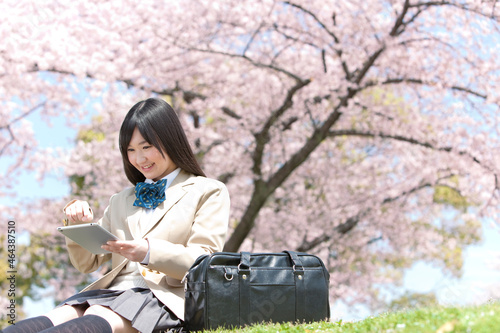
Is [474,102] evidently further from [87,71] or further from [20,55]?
[20,55]

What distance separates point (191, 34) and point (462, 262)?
40.8 feet

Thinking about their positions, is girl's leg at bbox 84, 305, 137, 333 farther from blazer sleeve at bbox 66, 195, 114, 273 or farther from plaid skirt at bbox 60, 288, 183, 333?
blazer sleeve at bbox 66, 195, 114, 273

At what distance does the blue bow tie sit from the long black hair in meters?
0.18

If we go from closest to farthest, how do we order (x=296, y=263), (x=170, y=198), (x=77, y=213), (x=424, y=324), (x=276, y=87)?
(x=424, y=324) → (x=296, y=263) → (x=77, y=213) → (x=170, y=198) → (x=276, y=87)

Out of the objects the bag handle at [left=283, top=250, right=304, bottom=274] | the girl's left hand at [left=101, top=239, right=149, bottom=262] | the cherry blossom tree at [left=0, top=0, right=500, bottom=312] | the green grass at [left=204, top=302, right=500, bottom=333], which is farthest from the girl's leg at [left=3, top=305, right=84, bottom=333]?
the cherry blossom tree at [left=0, top=0, right=500, bottom=312]

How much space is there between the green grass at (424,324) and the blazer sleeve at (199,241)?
0.41 meters

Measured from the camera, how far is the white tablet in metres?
2.55

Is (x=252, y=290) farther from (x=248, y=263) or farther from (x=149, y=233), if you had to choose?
(x=149, y=233)

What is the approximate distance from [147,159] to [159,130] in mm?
192

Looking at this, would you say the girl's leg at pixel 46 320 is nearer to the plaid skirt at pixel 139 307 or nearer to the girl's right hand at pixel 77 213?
the plaid skirt at pixel 139 307

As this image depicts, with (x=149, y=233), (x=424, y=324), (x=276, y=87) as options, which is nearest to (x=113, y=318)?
(x=149, y=233)

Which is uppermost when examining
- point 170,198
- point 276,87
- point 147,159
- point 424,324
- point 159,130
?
point 276,87

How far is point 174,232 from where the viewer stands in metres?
2.95

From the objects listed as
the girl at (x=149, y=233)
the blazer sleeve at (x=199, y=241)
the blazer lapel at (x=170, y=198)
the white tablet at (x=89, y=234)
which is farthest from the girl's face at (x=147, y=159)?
the white tablet at (x=89, y=234)
